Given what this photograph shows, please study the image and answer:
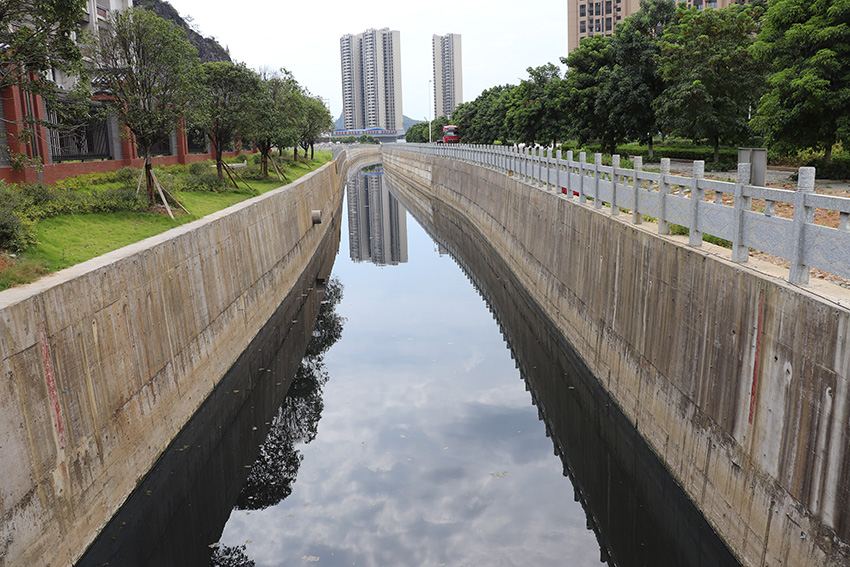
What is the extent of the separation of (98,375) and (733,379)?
8303 mm

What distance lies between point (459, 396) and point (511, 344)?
14.2 feet

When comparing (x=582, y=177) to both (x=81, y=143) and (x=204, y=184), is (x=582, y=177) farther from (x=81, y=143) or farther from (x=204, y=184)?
(x=81, y=143)

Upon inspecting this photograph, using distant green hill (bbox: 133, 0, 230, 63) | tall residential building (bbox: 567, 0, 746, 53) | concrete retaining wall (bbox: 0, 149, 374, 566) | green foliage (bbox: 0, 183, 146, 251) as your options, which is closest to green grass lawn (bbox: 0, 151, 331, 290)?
green foliage (bbox: 0, 183, 146, 251)

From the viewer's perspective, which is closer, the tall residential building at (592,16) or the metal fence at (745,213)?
the metal fence at (745,213)

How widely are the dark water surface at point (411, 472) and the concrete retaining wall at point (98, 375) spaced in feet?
2.23

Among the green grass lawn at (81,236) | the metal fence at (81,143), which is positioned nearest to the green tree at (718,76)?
the green grass lawn at (81,236)

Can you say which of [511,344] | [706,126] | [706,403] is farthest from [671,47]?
[706,403]

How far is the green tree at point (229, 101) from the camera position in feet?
107

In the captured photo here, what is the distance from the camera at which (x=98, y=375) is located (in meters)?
10.3

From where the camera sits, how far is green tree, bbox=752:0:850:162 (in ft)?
57.2

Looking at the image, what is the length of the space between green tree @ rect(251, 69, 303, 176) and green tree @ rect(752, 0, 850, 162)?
2228cm

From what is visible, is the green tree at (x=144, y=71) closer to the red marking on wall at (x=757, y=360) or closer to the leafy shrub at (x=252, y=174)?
the red marking on wall at (x=757, y=360)

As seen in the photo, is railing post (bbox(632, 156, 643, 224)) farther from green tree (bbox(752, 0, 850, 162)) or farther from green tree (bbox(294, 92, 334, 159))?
green tree (bbox(294, 92, 334, 159))

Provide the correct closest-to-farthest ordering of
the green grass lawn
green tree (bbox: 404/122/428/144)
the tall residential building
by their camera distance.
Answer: the green grass lawn → the tall residential building → green tree (bbox: 404/122/428/144)
